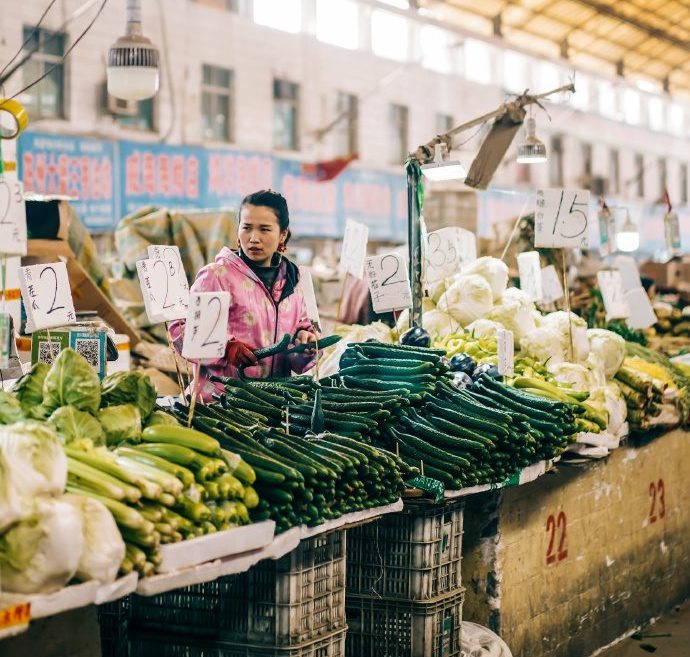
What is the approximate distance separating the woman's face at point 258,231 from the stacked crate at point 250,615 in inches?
70.6

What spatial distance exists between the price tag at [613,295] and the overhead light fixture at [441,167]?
6.20 ft

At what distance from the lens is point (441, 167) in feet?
19.9

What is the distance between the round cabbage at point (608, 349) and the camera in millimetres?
6672

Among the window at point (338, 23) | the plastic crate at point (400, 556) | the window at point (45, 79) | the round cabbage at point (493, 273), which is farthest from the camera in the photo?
the window at point (338, 23)

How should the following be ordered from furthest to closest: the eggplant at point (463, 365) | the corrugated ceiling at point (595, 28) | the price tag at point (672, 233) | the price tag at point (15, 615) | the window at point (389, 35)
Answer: the corrugated ceiling at point (595, 28)
the window at point (389, 35)
the price tag at point (672, 233)
the eggplant at point (463, 365)
the price tag at point (15, 615)

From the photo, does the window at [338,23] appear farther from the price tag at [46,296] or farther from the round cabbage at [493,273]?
the price tag at [46,296]

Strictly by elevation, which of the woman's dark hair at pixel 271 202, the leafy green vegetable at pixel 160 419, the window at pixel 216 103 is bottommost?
the leafy green vegetable at pixel 160 419

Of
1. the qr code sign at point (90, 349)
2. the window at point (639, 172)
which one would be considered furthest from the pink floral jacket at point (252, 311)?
the window at point (639, 172)

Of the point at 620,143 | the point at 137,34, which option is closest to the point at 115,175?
the point at 137,34

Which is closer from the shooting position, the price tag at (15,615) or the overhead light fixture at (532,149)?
the price tag at (15,615)

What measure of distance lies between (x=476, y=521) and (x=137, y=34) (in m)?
5.27

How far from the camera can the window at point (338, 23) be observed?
18.7 meters

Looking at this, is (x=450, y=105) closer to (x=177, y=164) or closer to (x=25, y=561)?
(x=177, y=164)

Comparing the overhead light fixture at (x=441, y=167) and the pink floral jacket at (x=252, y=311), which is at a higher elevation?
the overhead light fixture at (x=441, y=167)
